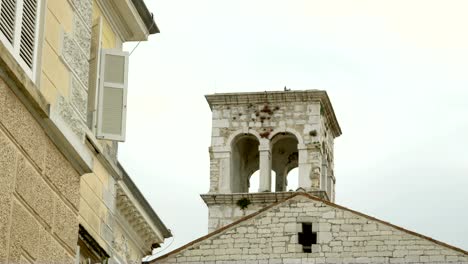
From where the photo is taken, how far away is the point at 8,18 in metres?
7.21

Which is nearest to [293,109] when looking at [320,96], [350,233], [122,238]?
[320,96]

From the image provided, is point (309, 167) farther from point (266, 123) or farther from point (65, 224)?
point (65, 224)

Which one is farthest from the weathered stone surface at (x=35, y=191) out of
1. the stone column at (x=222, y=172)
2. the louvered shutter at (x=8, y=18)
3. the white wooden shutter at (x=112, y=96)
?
the stone column at (x=222, y=172)

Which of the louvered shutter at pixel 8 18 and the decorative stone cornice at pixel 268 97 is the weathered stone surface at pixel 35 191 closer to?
the louvered shutter at pixel 8 18

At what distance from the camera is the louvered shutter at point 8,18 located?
23.4 feet

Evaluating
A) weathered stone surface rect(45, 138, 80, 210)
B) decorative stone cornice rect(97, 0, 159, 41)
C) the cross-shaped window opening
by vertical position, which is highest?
the cross-shaped window opening

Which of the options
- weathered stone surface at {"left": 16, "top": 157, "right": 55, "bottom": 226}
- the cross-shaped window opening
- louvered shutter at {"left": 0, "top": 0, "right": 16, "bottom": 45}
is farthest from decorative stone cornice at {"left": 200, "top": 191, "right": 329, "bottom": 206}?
louvered shutter at {"left": 0, "top": 0, "right": 16, "bottom": 45}

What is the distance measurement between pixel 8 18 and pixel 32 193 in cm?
83

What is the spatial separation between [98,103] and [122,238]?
570 cm

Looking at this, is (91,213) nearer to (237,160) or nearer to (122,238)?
(122,238)

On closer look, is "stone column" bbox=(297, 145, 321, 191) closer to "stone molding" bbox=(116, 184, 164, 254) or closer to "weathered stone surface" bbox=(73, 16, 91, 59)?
"stone molding" bbox=(116, 184, 164, 254)

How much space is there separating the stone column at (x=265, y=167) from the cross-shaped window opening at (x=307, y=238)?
707 centimetres

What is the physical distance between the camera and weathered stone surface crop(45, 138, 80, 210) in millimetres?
7416

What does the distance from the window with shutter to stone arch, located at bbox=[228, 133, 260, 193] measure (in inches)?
1033
